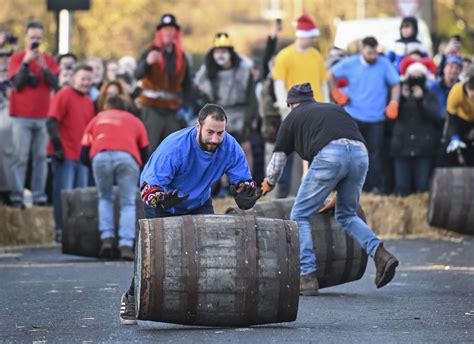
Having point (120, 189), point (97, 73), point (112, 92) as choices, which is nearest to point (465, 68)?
point (97, 73)

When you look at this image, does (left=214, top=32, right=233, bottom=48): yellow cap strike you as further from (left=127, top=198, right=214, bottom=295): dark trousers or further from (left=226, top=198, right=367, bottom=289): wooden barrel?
(left=127, top=198, right=214, bottom=295): dark trousers

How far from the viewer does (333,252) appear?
13.8m

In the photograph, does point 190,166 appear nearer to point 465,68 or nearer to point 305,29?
point 305,29

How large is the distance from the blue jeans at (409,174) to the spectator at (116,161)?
4369mm

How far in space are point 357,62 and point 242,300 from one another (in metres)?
9.66

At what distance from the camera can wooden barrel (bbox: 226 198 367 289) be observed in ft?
45.0

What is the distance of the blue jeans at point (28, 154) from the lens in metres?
19.0

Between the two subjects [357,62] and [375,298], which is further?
[357,62]

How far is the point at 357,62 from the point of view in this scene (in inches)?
786

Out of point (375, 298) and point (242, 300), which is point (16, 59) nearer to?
point (375, 298)

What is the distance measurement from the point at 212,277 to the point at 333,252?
3.24m

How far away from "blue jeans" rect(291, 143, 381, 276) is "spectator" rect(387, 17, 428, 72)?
8.02m

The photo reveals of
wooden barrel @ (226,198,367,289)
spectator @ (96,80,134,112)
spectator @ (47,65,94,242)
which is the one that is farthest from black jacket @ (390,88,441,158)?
wooden barrel @ (226,198,367,289)

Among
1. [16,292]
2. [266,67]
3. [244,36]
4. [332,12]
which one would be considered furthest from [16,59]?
[244,36]
